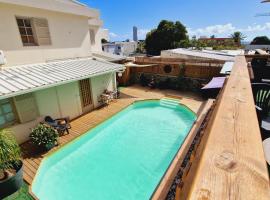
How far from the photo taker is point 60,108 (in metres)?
12.5

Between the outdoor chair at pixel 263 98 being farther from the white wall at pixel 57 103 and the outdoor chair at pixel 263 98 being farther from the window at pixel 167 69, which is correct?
the window at pixel 167 69

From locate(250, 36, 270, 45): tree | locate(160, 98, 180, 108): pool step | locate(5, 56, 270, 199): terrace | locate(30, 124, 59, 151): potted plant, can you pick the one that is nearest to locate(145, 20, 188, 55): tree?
locate(250, 36, 270, 45): tree

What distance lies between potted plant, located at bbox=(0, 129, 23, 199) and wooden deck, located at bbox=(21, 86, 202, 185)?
2.03 feet

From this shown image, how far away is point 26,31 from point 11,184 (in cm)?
953

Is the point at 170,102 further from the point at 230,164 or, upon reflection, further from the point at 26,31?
the point at 230,164

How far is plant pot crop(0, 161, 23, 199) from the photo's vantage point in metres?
6.85

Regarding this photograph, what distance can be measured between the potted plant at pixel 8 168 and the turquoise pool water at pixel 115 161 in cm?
81

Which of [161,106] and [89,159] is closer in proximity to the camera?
[89,159]

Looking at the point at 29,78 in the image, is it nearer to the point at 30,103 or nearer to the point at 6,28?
the point at 30,103

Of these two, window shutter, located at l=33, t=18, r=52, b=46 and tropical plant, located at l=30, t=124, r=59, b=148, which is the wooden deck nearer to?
tropical plant, located at l=30, t=124, r=59, b=148

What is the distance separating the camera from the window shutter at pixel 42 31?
11.7 metres

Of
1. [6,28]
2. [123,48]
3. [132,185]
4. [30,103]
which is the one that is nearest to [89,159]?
[132,185]

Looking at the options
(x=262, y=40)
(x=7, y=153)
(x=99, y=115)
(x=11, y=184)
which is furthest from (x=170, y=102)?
(x=262, y=40)

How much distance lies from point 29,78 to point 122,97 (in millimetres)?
9784
